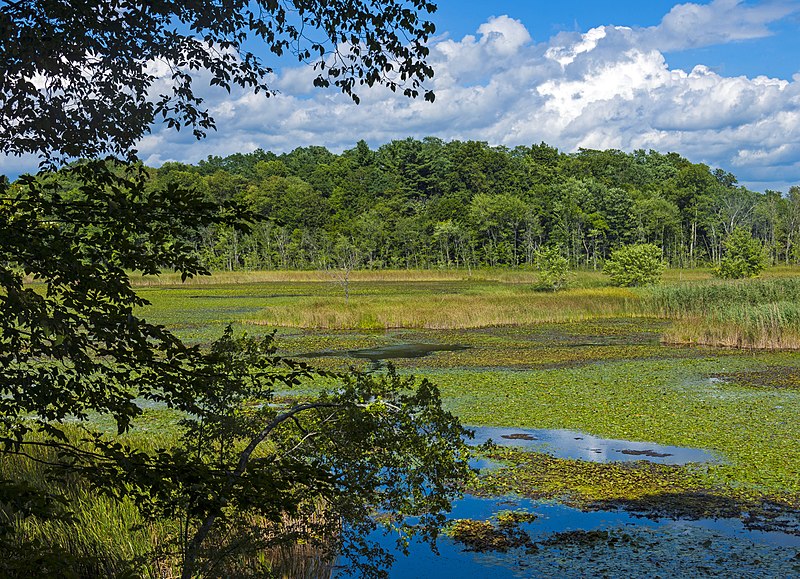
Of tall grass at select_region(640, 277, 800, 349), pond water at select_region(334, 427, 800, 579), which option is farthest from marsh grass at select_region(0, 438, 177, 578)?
tall grass at select_region(640, 277, 800, 349)

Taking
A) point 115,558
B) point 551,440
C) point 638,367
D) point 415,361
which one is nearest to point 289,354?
point 415,361

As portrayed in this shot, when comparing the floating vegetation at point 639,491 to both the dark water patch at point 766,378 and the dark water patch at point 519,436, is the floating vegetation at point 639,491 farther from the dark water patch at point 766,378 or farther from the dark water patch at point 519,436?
the dark water patch at point 766,378

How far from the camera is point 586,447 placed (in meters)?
A: 11.8

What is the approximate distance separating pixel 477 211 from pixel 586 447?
237ft

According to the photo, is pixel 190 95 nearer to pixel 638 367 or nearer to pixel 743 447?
pixel 743 447

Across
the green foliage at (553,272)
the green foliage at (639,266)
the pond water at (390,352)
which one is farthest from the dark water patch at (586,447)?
the green foliage at (553,272)

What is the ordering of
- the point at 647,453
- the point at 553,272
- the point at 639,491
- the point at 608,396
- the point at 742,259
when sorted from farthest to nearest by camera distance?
the point at 742,259 < the point at 553,272 < the point at 608,396 < the point at 647,453 < the point at 639,491

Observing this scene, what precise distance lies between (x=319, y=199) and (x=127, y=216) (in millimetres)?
87055

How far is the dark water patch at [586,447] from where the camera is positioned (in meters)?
11.1

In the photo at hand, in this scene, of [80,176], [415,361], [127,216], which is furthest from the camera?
[415,361]

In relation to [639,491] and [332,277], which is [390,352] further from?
[332,277]

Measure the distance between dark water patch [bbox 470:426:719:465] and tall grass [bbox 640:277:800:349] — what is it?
1288 centimetres

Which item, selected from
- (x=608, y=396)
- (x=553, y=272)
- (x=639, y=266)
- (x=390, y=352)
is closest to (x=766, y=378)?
(x=608, y=396)

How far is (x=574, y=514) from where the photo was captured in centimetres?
880
